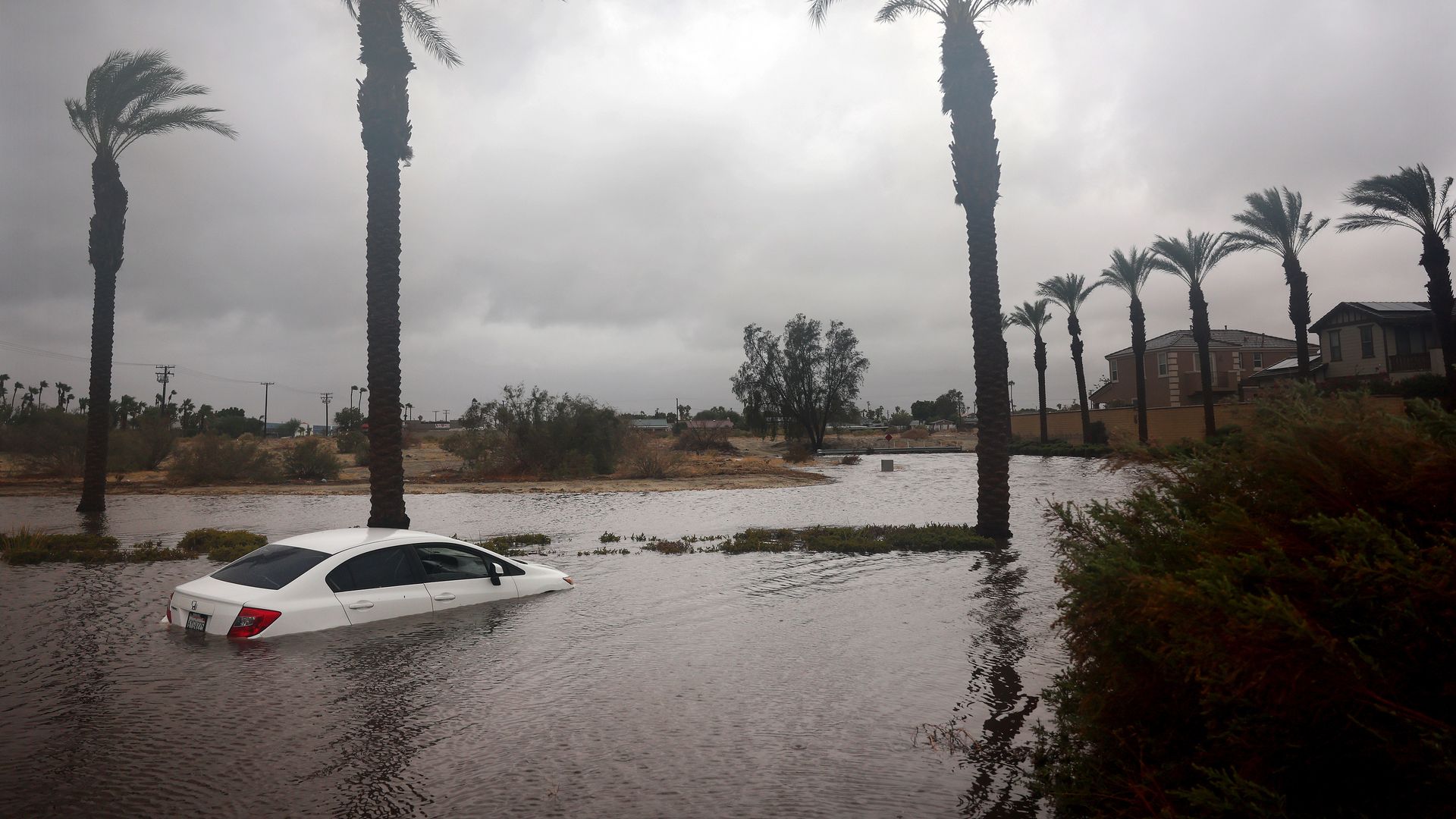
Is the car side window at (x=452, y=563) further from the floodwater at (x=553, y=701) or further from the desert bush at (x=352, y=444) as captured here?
the desert bush at (x=352, y=444)

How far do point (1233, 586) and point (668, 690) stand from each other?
16.5ft

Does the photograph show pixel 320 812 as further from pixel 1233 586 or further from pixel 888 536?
pixel 888 536

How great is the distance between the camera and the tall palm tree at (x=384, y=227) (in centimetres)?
1530

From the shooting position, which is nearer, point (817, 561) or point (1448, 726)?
point (1448, 726)

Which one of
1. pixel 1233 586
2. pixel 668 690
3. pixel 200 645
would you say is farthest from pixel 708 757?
pixel 200 645

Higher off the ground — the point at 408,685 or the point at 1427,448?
the point at 1427,448

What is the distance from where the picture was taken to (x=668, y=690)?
284 inches

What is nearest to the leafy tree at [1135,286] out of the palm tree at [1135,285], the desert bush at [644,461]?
the palm tree at [1135,285]

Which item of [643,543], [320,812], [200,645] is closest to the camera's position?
[320,812]

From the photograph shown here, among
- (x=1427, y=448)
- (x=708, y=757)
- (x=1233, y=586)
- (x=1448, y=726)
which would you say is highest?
(x=1427, y=448)

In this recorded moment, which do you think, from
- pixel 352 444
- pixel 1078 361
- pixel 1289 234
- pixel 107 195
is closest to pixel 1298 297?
pixel 1289 234

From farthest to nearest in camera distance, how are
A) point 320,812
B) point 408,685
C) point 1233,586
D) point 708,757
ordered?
point 408,685, point 708,757, point 320,812, point 1233,586

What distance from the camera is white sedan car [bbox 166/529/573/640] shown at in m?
7.97

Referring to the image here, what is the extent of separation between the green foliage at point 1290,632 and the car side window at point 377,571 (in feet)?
23.4
